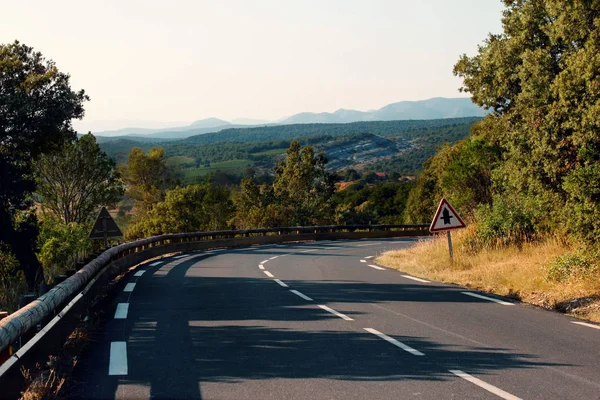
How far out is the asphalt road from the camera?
5.95m

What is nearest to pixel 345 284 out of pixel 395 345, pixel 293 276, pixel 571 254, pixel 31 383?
pixel 293 276

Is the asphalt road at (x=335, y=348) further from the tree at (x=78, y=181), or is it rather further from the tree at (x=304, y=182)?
the tree at (x=304, y=182)

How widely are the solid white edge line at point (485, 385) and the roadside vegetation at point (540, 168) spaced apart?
435 centimetres

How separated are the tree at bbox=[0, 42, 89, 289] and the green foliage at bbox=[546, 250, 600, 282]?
15.4 meters

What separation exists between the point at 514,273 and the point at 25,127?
17.0 metres

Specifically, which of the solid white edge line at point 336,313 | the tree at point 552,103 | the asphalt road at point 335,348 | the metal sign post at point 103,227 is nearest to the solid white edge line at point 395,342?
the asphalt road at point 335,348

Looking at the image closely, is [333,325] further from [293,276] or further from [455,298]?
[293,276]

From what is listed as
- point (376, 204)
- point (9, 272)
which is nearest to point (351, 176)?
point (376, 204)

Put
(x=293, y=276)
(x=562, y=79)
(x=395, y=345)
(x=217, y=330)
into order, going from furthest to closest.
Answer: (x=293, y=276), (x=562, y=79), (x=217, y=330), (x=395, y=345)

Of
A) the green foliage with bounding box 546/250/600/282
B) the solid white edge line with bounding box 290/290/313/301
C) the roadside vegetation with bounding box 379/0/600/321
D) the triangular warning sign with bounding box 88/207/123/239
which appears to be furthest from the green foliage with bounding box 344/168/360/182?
the green foliage with bounding box 546/250/600/282

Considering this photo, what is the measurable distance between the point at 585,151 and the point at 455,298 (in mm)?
3861

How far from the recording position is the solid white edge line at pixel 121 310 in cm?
1038

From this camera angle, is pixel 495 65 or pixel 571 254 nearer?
pixel 571 254

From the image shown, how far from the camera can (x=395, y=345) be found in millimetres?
7898
